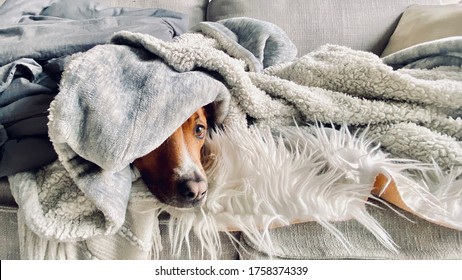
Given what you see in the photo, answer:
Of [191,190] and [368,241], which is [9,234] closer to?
[191,190]

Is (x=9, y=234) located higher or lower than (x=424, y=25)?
lower

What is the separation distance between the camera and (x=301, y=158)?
2.36 feet

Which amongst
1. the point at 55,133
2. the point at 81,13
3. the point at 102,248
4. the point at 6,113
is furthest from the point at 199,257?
the point at 81,13

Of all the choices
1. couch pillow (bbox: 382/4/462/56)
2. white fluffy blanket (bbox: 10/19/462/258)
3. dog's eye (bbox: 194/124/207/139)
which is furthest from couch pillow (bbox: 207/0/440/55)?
dog's eye (bbox: 194/124/207/139)

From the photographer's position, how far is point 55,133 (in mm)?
573

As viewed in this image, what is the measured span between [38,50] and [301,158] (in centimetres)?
56

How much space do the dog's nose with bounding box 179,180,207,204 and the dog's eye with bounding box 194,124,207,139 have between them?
0.12 metres

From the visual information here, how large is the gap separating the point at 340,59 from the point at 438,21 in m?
0.49

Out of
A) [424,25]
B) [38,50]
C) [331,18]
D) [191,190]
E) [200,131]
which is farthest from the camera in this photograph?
[331,18]

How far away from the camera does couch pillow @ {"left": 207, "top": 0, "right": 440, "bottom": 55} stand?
1.34 metres

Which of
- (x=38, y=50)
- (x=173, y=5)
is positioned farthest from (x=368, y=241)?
(x=173, y=5)

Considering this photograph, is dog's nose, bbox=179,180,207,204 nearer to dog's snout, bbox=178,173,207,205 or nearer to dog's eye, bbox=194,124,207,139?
dog's snout, bbox=178,173,207,205

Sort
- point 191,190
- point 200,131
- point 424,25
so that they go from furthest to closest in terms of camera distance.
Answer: point 424,25 < point 200,131 < point 191,190

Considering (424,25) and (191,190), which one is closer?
(191,190)
